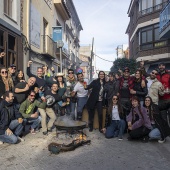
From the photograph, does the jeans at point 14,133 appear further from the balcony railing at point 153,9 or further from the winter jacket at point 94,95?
the balcony railing at point 153,9

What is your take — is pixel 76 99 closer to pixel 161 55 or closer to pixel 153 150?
pixel 153 150

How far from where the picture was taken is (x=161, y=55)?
788 inches

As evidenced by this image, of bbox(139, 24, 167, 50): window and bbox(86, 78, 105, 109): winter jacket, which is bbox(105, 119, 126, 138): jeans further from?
bbox(139, 24, 167, 50): window

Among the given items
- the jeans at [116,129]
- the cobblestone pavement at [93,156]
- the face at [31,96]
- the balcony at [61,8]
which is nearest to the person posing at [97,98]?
the jeans at [116,129]

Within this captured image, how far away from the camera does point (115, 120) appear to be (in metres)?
6.43

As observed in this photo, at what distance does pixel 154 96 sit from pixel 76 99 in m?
2.60

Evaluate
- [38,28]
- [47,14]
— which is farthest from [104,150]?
[47,14]

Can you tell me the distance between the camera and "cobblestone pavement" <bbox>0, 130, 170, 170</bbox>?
13.9ft

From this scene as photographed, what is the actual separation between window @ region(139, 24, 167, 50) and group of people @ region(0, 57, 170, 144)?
1450cm

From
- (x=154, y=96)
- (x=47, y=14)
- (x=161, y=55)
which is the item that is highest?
(x=47, y=14)

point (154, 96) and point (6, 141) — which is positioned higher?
point (154, 96)

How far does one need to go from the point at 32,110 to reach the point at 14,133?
92cm

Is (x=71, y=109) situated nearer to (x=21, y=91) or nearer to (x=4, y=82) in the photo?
(x=21, y=91)

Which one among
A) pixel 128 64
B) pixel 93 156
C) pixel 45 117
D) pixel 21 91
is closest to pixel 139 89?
pixel 93 156
